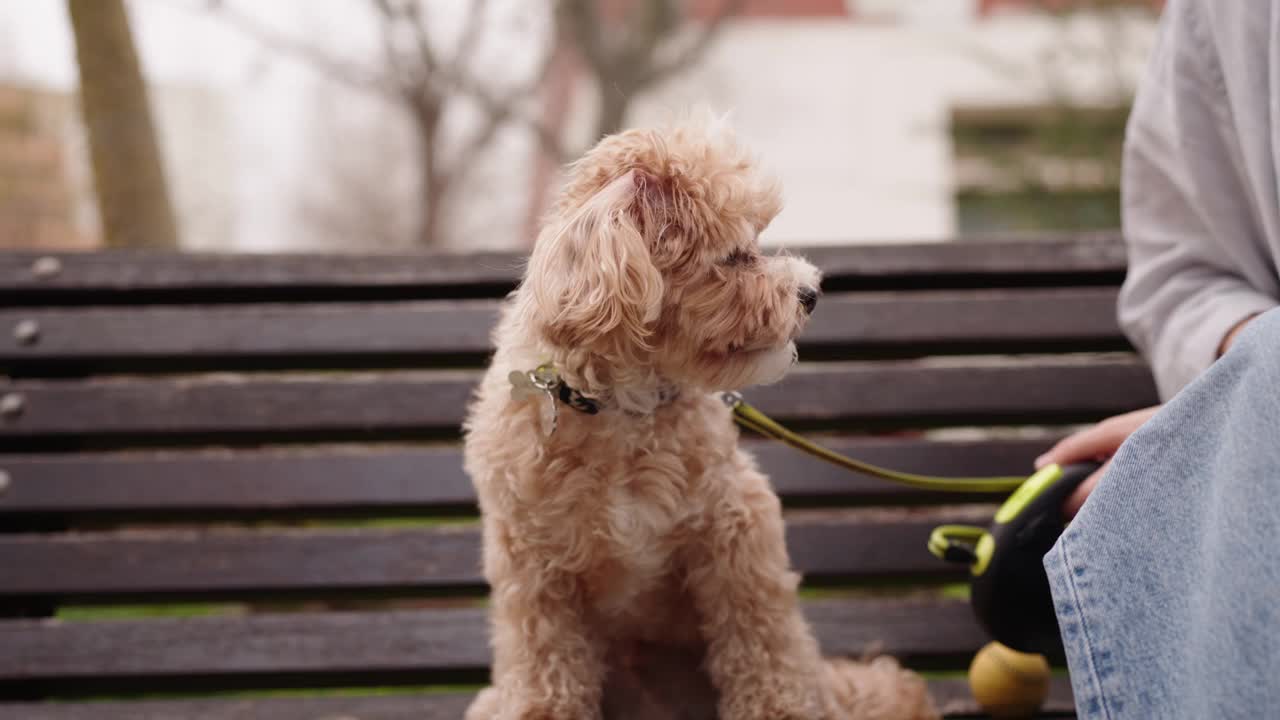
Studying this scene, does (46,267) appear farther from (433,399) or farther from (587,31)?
(587,31)

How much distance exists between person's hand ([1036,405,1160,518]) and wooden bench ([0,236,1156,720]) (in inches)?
16.2

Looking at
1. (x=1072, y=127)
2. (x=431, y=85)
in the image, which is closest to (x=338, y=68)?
(x=431, y=85)

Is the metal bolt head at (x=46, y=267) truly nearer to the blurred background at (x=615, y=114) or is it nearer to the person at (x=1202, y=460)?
the person at (x=1202, y=460)

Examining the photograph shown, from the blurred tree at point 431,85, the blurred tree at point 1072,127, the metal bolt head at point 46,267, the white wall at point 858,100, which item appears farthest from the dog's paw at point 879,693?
the white wall at point 858,100

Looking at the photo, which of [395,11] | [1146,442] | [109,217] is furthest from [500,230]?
[1146,442]

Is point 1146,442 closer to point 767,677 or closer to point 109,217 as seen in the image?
point 767,677

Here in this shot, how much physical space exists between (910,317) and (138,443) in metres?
1.85

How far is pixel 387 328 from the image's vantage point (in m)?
2.30

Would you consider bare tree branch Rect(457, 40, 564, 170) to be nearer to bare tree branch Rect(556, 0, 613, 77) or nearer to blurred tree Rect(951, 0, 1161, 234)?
bare tree branch Rect(556, 0, 613, 77)

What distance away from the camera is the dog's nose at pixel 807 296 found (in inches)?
67.0

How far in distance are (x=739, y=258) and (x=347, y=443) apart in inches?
45.6

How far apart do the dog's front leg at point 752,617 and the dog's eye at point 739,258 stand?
0.38m

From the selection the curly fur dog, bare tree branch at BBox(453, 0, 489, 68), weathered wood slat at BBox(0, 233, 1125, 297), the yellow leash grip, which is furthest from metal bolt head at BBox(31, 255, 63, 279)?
bare tree branch at BBox(453, 0, 489, 68)

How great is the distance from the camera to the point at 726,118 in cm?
180
